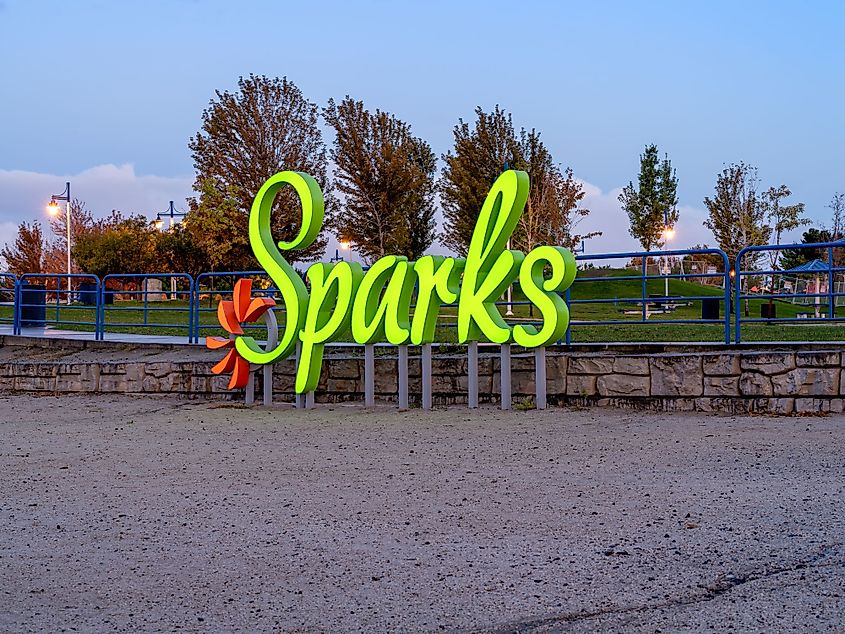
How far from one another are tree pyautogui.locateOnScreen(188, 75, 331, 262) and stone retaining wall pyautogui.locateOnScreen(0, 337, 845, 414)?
29.1 meters

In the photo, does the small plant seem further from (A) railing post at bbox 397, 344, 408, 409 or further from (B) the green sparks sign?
(A) railing post at bbox 397, 344, 408, 409

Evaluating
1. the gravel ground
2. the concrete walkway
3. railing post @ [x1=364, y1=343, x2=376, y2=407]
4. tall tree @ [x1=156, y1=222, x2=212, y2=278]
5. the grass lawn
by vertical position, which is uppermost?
Result: tall tree @ [x1=156, y1=222, x2=212, y2=278]

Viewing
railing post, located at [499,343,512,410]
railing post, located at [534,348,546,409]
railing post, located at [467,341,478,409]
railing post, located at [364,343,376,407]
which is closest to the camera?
railing post, located at [534,348,546,409]

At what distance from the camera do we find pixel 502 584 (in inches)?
187

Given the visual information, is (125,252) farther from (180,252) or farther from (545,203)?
(545,203)

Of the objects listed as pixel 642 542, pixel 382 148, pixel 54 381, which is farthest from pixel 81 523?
pixel 382 148

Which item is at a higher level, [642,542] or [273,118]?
[273,118]

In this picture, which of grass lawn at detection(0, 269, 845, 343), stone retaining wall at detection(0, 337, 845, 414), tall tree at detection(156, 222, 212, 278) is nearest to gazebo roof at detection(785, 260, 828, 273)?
stone retaining wall at detection(0, 337, 845, 414)

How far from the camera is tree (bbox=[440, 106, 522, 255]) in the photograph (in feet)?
131

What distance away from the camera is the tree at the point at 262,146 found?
43.9m

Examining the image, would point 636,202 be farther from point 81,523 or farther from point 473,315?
point 81,523

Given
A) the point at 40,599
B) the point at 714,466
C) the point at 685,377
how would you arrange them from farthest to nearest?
1. the point at 685,377
2. the point at 714,466
3. the point at 40,599

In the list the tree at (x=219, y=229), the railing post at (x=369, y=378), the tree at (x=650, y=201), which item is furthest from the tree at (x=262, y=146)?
the railing post at (x=369, y=378)

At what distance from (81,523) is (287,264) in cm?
690
